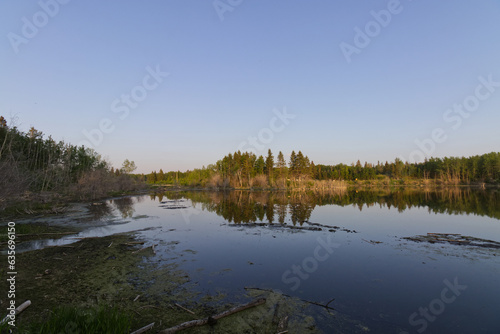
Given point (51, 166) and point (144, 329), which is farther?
point (51, 166)

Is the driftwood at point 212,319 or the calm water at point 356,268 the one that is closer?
the driftwood at point 212,319

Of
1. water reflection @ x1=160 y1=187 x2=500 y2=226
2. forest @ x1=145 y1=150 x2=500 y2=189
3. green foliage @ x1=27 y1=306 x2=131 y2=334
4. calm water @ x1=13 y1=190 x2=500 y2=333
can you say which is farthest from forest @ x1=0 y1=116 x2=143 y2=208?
forest @ x1=145 y1=150 x2=500 y2=189

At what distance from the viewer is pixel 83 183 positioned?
4094 cm

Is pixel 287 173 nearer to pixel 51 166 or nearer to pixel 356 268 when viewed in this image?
pixel 51 166

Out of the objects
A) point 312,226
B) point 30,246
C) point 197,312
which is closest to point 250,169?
point 312,226

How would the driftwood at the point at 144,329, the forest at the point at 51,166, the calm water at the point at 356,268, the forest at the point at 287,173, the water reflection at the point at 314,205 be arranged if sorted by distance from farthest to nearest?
the forest at the point at 287,173, the forest at the point at 51,166, the water reflection at the point at 314,205, the calm water at the point at 356,268, the driftwood at the point at 144,329

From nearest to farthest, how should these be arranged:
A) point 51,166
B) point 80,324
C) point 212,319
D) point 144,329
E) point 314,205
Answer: point 80,324, point 144,329, point 212,319, point 314,205, point 51,166

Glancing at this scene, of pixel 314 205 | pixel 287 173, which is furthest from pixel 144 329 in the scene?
pixel 287 173

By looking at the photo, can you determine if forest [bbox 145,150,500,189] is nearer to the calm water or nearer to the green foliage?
the calm water

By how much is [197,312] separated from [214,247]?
A: 7.18 metres

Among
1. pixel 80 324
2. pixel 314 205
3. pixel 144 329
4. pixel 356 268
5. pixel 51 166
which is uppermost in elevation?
pixel 51 166

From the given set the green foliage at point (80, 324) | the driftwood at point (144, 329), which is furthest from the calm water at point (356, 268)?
the green foliage at point (80, 324)

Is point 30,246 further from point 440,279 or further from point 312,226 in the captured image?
point 440,279

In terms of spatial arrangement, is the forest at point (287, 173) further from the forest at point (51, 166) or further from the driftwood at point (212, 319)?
the driftwood at point (212, 319)
